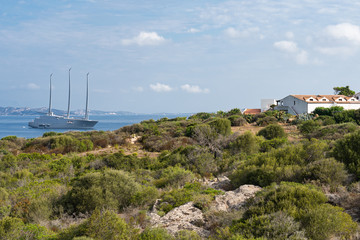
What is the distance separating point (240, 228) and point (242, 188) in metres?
3.26

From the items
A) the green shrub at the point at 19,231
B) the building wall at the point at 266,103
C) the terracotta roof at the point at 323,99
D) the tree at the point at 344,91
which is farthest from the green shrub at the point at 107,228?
the tree at the point at 344,91

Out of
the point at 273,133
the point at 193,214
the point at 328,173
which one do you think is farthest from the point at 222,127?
the point at 193,214

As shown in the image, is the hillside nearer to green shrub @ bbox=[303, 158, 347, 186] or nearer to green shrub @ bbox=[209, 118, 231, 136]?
green shrub @ bbox=[303, 158, 347, 186]

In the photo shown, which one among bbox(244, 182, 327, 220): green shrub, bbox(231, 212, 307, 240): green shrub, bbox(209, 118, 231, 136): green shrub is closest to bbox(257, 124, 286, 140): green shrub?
bbox(209, 118, 231, 136): green shrub

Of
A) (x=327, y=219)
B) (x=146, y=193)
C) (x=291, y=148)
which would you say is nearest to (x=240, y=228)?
(x=327, y=219)

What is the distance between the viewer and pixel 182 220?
7.32 metres

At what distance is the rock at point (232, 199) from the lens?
7887mm

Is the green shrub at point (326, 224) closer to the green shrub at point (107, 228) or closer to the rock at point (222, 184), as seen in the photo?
the green shrub at point (107, 228)

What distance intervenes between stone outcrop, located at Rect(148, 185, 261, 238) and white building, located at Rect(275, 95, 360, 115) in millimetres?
39852

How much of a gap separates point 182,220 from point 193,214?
16.4 inches

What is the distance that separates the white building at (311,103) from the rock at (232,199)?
39.4 meters

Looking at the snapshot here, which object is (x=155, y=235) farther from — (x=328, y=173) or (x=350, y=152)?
(x=350, y=152)

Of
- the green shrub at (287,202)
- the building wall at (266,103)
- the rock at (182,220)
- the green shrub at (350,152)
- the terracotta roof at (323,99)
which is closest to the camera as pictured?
the green shrub at (287,202)

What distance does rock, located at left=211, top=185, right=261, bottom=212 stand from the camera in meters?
7.89
